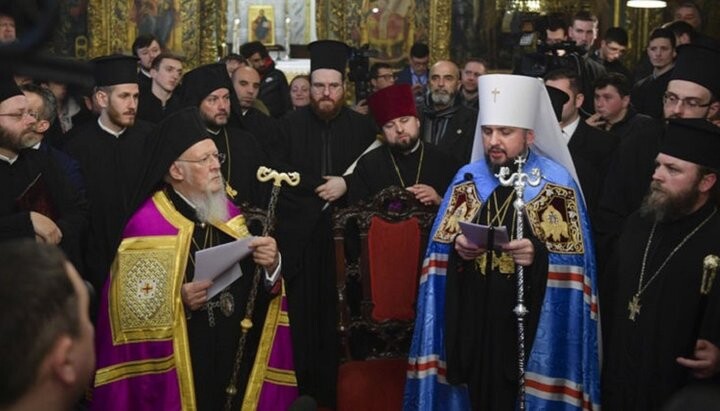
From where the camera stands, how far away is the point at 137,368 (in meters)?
5.43

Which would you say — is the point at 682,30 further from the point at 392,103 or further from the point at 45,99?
→ the point at 45,99

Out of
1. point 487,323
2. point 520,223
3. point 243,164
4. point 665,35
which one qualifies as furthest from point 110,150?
point 665,35

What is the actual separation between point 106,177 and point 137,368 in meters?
2.38

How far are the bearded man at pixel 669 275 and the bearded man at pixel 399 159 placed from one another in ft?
7.50

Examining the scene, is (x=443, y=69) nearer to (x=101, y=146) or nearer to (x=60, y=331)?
(x=101, y=146)

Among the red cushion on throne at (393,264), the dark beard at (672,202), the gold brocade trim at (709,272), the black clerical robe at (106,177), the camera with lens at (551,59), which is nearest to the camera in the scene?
the gold brocade trim at (709,272)

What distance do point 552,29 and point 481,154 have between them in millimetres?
4409

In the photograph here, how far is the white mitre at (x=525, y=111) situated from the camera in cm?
576

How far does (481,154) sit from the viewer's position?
6.04 m

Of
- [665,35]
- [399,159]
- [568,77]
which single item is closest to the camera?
[399,159]

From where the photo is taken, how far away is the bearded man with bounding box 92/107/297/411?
5398 mm

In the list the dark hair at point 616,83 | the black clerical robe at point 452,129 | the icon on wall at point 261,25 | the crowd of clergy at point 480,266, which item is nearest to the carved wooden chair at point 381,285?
the crowd of clergy at point 480,266

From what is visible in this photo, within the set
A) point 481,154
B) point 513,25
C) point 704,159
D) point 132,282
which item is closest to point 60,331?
point 132,282

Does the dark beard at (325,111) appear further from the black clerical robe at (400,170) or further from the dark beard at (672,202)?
the dark beard at (672,202)
